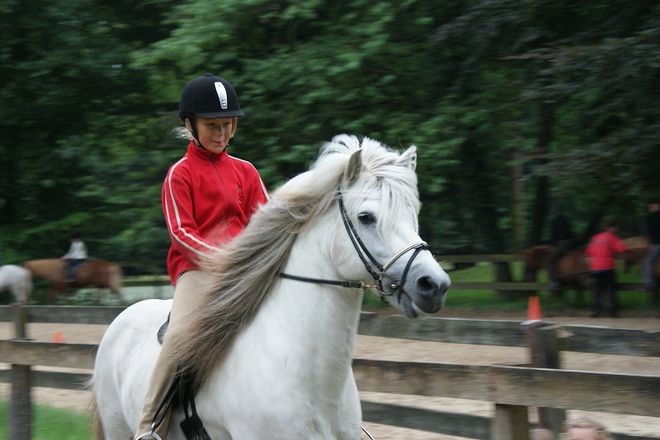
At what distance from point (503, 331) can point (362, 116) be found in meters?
7.84

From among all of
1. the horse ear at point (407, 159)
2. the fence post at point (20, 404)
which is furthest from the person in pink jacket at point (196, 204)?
the fence post at point (20, 404)

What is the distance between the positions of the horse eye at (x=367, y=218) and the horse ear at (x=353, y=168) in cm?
18

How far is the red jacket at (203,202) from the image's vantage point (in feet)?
10.2

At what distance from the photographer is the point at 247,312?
2.95 meters

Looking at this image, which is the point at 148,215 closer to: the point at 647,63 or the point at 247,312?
the point at 647,63

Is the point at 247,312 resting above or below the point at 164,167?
above

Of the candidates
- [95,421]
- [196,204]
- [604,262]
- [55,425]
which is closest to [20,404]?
[55,425]

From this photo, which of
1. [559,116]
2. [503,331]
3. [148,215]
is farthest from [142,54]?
[503,331]

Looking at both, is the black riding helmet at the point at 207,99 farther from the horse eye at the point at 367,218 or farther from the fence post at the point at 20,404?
the fence post at the point at 20,404

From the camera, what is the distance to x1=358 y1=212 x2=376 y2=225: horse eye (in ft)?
8.47

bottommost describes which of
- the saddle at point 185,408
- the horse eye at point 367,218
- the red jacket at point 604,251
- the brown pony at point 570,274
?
the brown pony at point 570,274

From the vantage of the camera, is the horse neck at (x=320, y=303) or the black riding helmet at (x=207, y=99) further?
the black riding helmet at (x=207, y=99)

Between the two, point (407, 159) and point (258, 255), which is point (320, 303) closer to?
point (258, 255)

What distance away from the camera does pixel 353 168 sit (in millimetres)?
2678
